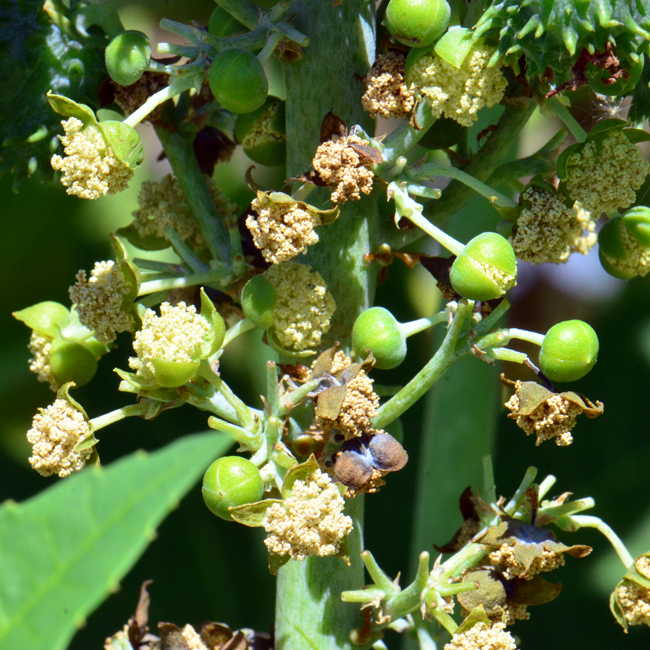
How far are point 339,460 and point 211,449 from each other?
20.8 inches

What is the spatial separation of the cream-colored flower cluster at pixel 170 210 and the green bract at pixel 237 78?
0.23 m

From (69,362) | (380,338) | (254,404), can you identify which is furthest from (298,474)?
(254,404)

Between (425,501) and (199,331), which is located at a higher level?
(199,331)

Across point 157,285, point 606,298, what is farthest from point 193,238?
point 606,298

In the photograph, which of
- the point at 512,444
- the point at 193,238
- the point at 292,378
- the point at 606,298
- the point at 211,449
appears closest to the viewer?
the point at 211,449

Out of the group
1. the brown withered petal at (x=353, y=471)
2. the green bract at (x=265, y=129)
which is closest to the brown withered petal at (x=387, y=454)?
the brown withered petal at (x=353, y=471)

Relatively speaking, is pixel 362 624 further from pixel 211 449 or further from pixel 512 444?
pixel 512 444

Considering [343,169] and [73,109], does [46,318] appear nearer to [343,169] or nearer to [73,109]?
[73,109]

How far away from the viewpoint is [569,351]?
95 cm

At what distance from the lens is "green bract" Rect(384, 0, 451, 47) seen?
94cm

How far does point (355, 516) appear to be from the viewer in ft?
3.91

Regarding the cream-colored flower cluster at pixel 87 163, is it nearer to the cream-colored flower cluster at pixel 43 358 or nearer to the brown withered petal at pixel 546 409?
the cream-colored flower cluster at pixel 43 358

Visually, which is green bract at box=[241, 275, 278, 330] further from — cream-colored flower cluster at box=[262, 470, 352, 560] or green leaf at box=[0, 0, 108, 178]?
green leaf at box=[0, 0, 108, 178]

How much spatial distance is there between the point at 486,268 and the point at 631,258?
242mm
